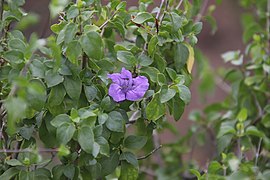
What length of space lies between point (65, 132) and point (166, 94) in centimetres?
23

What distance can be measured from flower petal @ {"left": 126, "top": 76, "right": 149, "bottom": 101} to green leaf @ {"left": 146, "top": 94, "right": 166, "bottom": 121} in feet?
0.11

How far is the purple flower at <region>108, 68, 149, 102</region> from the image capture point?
1.17m

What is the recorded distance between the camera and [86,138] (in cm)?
107

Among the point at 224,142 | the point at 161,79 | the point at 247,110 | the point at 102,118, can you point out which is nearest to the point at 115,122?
the point at 102,118

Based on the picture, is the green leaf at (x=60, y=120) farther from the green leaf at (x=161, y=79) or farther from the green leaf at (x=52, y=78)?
the green leaf at (x=161, y=79)

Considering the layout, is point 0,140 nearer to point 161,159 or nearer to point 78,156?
point 78,156

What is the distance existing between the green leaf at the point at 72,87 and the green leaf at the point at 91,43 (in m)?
0.07

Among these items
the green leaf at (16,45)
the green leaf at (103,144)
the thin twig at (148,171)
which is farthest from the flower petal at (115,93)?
the thin twig at (148,171)

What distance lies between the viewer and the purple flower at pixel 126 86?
117 centimetres

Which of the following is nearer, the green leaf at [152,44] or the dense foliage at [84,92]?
the dense foliage at [84,92]

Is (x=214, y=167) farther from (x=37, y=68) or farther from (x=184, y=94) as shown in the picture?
(x=37, y=68)

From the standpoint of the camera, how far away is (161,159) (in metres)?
1.91

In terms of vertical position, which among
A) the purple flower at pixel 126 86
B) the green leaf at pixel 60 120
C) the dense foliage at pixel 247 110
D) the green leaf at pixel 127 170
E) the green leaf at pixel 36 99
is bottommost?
the dense foliage at pixel 247 110

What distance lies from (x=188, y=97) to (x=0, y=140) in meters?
0.41
